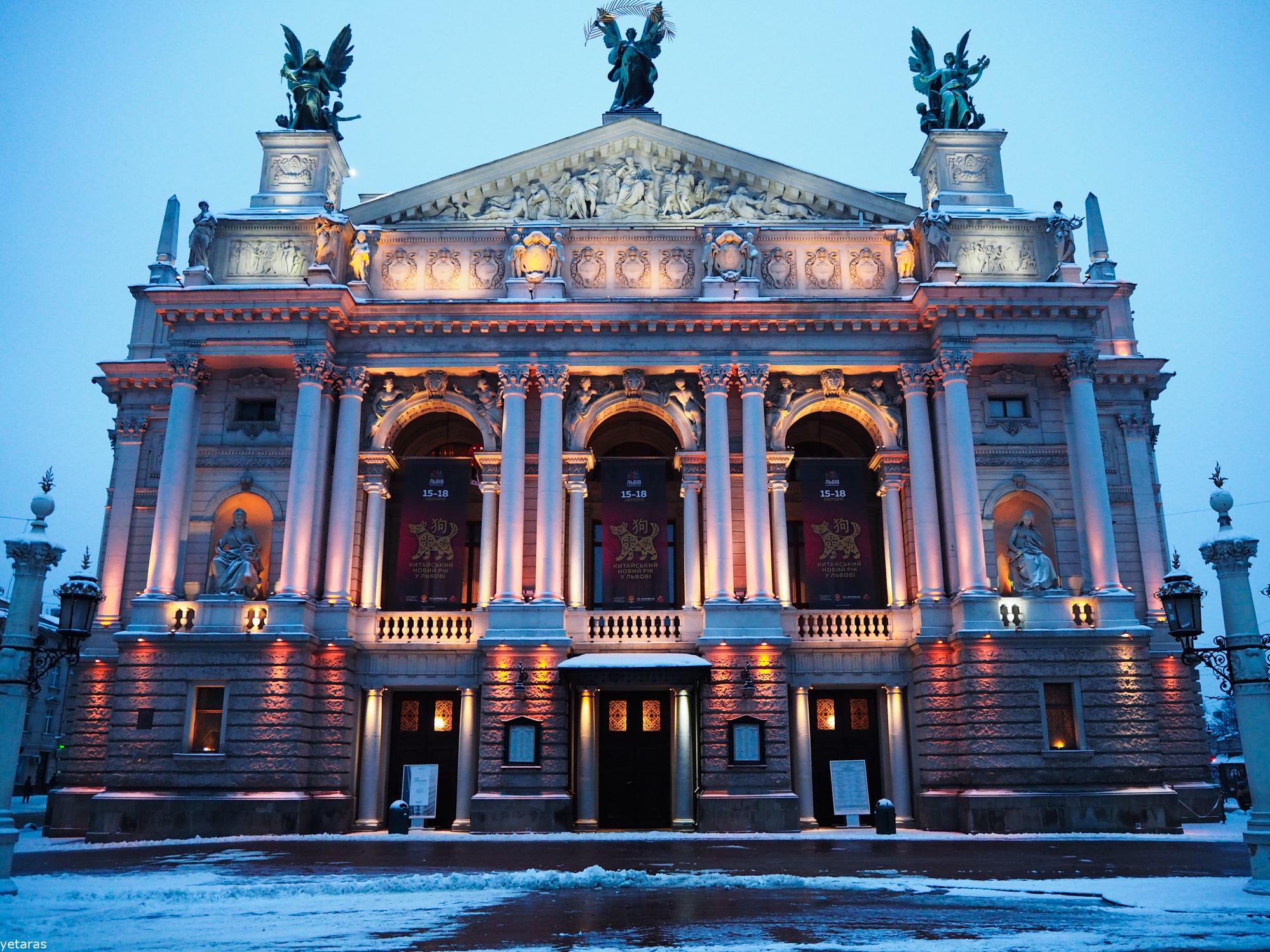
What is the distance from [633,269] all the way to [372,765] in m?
17.5

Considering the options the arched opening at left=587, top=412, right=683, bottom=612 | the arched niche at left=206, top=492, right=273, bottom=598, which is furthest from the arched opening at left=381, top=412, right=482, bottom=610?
the arched opening at left=587, top=412, right=683, bottom=612

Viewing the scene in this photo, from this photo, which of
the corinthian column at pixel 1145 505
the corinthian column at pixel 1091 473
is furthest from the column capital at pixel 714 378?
the corinthian column at pixel 1145 505

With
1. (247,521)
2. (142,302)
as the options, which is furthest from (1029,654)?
(142,302)

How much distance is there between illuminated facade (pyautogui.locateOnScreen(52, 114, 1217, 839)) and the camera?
1122 inches

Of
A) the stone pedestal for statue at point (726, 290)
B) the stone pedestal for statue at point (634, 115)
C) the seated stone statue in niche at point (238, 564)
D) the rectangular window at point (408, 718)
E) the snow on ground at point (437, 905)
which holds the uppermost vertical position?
the stone pedestal for statue at point (634, 115)

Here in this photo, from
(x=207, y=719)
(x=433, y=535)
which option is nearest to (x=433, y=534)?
(x=433, y=535)

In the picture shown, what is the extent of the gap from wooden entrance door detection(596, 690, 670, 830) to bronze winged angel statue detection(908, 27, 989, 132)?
21919 millimetres

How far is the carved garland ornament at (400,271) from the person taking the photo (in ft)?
110

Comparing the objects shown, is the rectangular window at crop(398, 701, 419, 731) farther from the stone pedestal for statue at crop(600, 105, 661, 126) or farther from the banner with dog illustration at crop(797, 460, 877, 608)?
the stone pedestal for statue at crop(600, 105, 661, 126)

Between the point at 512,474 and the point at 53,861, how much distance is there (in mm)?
15777

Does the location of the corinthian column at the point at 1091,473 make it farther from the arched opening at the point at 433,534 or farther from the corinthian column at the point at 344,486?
the corinthian column at the point at 344,486

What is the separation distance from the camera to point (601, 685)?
29.1 metres

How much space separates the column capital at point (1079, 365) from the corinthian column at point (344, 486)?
22151 millimetres

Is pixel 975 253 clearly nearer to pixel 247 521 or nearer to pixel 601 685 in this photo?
pixel 601 685
